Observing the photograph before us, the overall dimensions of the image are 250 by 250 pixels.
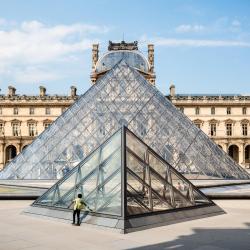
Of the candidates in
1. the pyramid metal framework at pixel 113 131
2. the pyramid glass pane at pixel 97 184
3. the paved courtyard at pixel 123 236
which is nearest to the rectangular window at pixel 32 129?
the pyramid metal framework at pixel 113 131

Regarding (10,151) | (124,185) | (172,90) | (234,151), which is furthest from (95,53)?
(124,185)

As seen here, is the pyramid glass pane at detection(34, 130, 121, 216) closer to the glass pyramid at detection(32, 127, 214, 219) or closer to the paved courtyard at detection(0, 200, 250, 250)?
the glass pyramid at detection(32, 127, 214, 219)

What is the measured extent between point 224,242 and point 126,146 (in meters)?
3.50

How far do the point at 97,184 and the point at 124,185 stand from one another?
0.98 m

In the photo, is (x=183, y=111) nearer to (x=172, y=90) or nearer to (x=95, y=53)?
(x=172, y=90)

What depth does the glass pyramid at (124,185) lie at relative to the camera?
931cm

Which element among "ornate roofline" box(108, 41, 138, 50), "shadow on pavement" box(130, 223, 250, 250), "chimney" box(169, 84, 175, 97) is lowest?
"shadow on pavement" box(130, 223, 250, 250)

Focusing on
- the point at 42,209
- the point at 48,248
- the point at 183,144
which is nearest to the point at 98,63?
the point at 183,144

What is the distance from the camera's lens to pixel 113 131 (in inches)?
907

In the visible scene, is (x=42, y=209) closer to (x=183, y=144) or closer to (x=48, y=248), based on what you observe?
→ (x=48, y=248)

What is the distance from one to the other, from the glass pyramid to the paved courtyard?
0.63 metres

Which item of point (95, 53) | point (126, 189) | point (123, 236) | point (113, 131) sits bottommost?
point (123, 236)

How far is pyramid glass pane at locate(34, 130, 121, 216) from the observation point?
9383mm

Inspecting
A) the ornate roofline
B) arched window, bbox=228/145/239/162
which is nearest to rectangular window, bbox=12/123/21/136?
the ornate roofline
